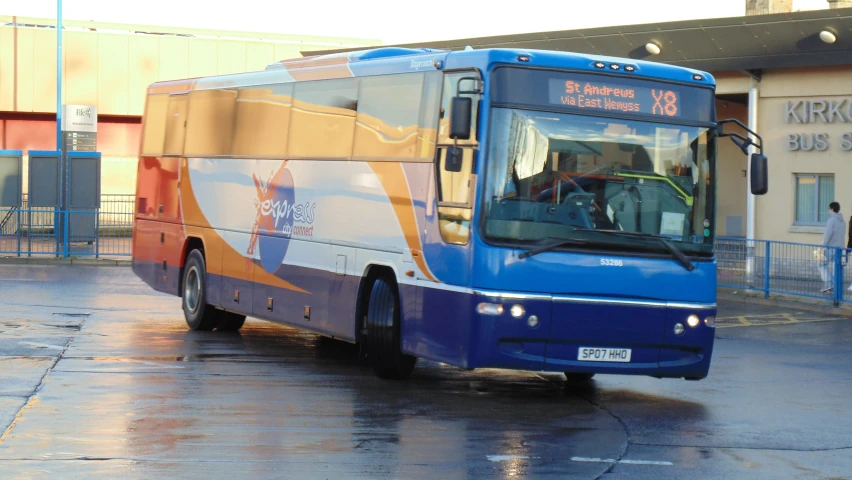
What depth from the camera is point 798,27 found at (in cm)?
2867

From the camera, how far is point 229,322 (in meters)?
17.5

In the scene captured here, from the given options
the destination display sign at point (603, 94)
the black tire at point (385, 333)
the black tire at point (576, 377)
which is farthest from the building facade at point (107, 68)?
the destination display sign at point (603, 94)

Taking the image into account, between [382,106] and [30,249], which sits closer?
[382,106]

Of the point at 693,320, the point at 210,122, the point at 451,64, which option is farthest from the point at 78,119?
the point at 693,320

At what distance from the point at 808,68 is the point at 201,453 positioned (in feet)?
77.9

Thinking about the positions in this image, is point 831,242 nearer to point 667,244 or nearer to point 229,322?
point 229,322

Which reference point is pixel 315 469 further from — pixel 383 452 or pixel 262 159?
pixel 262 159

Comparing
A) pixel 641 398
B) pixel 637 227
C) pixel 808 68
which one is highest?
pixel 808 68

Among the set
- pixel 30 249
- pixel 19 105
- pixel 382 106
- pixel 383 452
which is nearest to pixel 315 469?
pixel 383 452

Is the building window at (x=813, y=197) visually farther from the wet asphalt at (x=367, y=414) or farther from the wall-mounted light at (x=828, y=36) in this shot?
the wet asphalt at (x=367, y=414)

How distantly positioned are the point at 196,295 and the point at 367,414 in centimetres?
710

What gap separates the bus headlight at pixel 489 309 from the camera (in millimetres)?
11008

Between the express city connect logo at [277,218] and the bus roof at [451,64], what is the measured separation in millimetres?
1206

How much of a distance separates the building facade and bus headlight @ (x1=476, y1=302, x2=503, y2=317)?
37054mm
